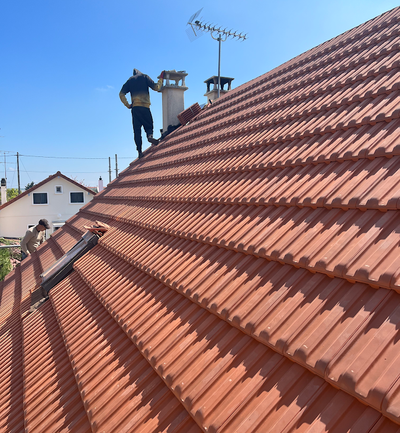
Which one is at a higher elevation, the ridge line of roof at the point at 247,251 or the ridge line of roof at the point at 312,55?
the ridge line of roof at the point at 312,55

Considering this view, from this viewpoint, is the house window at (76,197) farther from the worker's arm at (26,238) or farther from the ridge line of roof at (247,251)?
the ridge line of roof at (247,251)

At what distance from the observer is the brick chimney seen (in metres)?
9.41

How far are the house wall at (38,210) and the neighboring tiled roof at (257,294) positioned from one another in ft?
105

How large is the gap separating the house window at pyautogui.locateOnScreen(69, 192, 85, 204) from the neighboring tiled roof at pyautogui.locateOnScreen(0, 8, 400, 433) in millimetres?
32389

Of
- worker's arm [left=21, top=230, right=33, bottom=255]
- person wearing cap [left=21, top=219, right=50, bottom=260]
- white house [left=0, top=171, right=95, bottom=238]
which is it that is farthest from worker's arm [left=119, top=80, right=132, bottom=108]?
white house [left=0, top=171, right=95, bottom=238]

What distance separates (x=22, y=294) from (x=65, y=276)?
1.38 m

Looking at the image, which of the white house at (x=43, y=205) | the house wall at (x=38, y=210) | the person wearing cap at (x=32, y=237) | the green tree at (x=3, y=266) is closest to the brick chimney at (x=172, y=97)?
the person wearing cap at (x=32, y=237)

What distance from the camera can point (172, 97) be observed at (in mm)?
9594

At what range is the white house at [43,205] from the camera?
32.5 m

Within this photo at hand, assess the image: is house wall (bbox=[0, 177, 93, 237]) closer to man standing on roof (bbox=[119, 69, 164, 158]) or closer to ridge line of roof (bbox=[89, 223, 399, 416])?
man standing on roof (bbox=[119, 69, 164, 158])

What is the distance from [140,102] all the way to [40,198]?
28.9m

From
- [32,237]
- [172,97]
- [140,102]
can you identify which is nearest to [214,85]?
[172,97]

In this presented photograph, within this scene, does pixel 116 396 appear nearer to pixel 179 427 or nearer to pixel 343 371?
pixel 179 427

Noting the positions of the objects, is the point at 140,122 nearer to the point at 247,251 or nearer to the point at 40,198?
the point at 247,251
